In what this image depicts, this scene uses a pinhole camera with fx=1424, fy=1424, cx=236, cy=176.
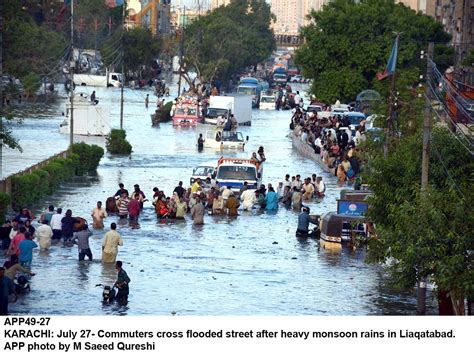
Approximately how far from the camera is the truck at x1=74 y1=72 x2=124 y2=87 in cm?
11330

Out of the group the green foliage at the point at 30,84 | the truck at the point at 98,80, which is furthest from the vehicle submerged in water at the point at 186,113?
the truck at the point at 98,80

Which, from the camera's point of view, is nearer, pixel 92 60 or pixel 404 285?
pixel 404 285

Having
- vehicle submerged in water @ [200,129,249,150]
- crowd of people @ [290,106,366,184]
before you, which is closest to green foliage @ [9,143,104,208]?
crowd of people @ [290,106,366,184]

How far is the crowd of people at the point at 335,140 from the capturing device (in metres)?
49.7

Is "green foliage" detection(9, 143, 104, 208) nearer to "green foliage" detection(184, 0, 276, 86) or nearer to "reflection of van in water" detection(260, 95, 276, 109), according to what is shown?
"reflection of van in water" detection(260, 95, 276, 109)

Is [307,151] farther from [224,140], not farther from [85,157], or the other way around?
[85,157]

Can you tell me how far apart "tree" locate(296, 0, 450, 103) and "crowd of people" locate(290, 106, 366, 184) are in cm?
963

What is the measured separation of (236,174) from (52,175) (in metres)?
5.59

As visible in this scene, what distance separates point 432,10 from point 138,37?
30.5m
